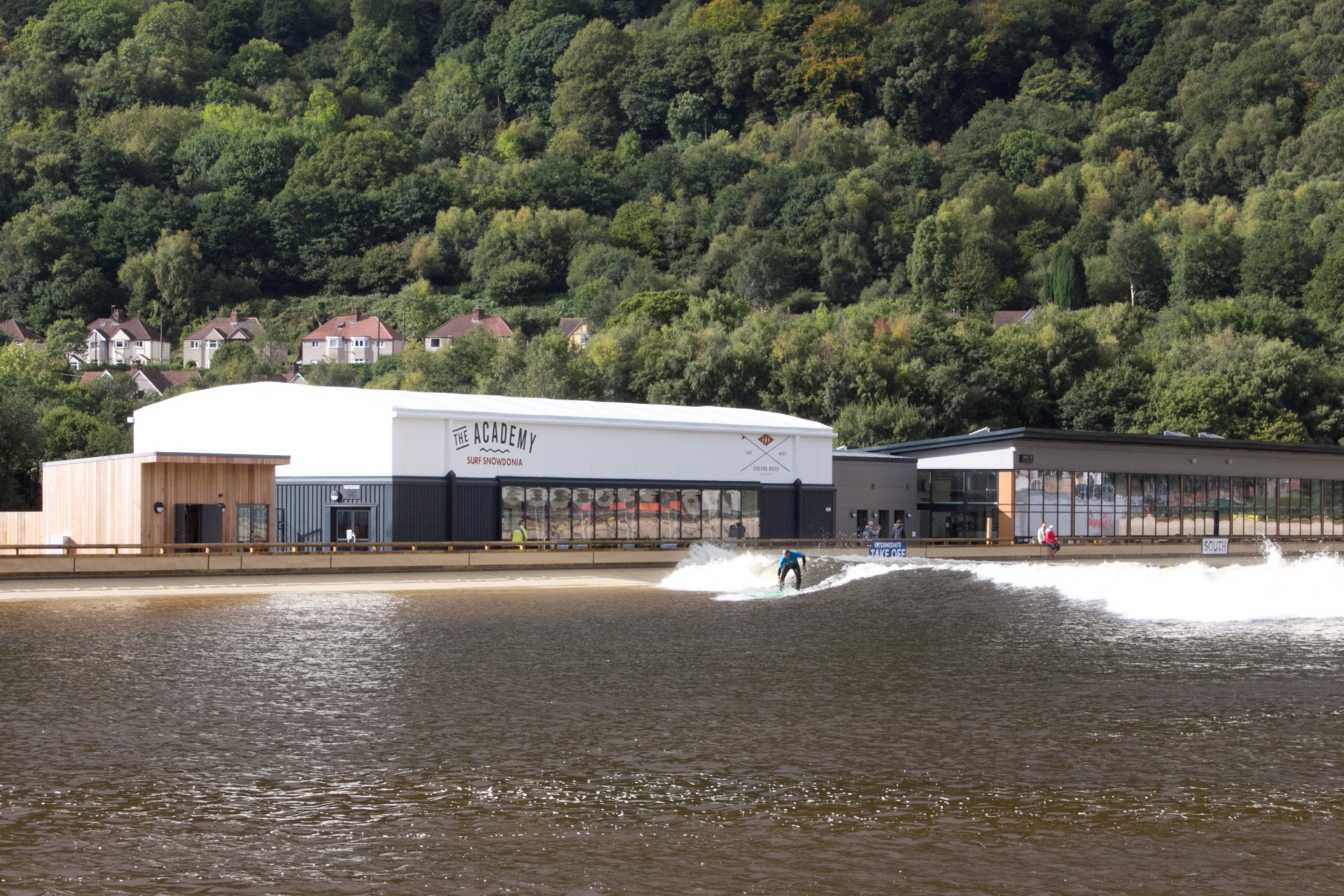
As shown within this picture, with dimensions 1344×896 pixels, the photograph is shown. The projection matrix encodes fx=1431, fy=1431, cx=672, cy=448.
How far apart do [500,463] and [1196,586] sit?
2423 centimetres

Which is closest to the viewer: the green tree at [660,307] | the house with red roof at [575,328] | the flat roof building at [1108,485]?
the flat roof building at [1108,485]

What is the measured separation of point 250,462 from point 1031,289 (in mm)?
128890

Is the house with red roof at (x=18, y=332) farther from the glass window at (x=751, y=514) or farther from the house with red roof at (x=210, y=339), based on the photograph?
the glass window at (x=751, y=514)

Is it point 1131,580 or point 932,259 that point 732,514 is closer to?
point 1131,580

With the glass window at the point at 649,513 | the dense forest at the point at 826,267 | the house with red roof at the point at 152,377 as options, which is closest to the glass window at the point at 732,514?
the glass window at the point at 649,513

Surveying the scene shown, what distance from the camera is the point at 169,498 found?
Result: 149 ft

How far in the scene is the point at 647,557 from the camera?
5312 centimetres

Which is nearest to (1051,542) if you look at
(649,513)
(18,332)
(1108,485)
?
(1108,485)

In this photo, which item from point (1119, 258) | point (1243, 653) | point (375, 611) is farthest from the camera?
point (1119, 258)

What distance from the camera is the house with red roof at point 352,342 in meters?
163

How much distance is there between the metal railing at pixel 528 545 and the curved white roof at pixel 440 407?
461 cm

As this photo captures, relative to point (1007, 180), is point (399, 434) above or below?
below

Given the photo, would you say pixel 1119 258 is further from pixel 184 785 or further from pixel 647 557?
pixel 184 785

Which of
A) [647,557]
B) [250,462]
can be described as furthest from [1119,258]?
[250,462]
